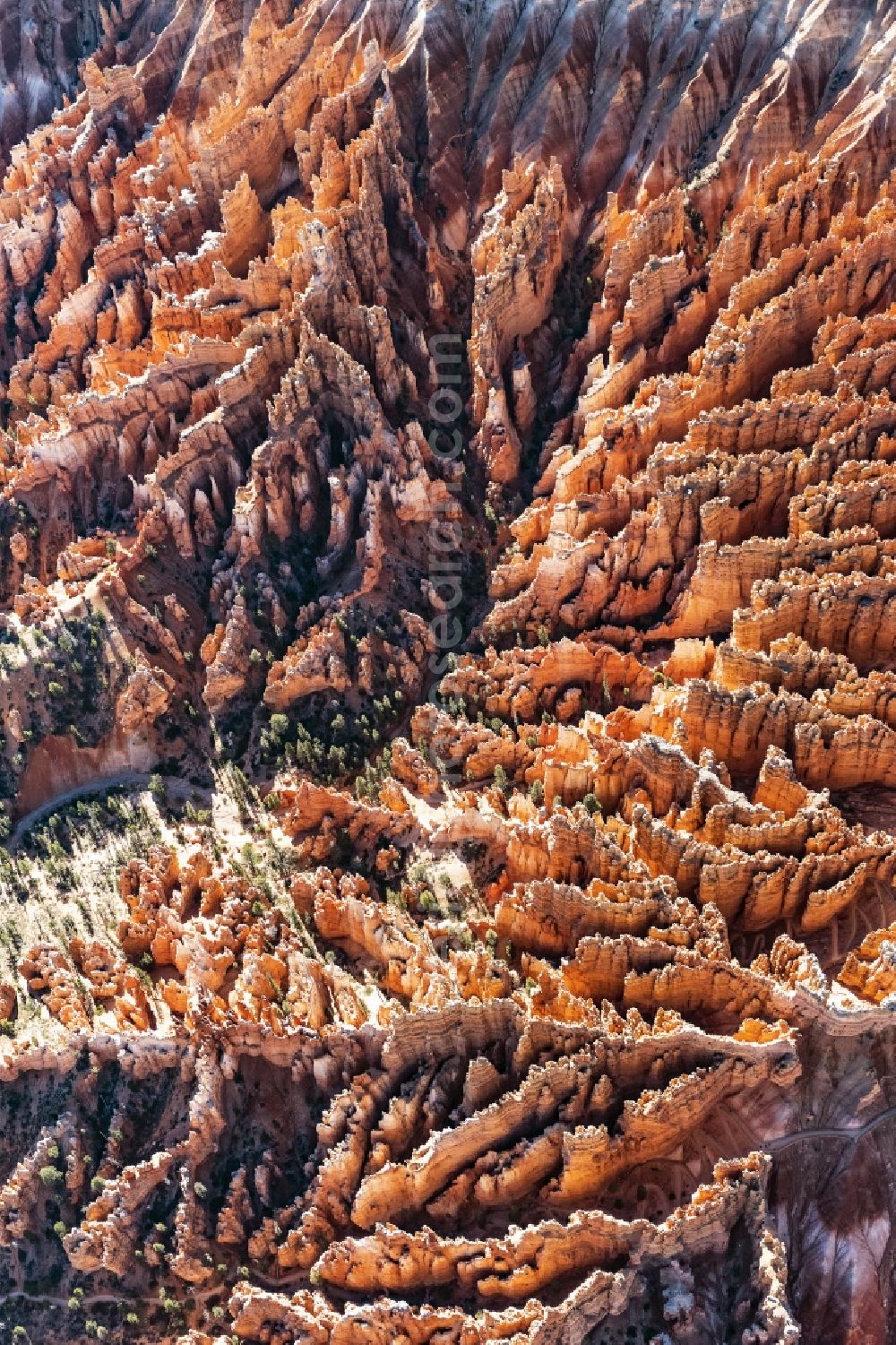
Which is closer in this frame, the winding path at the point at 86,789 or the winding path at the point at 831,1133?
the winding path at the point at 831,1133

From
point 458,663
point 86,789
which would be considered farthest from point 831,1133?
point 86,789

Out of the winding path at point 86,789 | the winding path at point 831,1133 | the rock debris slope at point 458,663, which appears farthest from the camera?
the winding path at point 86,789

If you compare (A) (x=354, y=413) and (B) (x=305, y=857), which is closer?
(B) (x=305, y=857)

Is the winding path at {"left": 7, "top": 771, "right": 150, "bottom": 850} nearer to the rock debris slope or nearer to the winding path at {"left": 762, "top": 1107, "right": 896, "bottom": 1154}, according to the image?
the rock debris slope

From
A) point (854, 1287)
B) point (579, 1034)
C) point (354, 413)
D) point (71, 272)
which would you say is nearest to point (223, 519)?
point (354, 413)

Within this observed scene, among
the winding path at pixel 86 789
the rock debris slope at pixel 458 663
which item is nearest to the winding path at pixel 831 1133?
the rock debris slope at pixel 458 663

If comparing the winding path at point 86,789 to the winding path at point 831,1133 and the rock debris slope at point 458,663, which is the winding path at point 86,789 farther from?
the winding path at point 831,1133

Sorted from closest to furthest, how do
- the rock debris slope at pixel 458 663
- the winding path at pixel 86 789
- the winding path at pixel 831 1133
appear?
the winding path at pixel 831 1133, the rock debris slope at pixel 458 663, the winding path at pixel 86 789

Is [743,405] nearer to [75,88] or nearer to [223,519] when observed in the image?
[223,519]

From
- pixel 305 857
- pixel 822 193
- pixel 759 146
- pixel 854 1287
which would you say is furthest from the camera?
pixel 759 146
